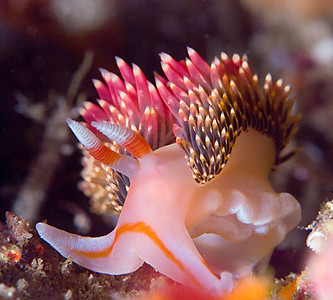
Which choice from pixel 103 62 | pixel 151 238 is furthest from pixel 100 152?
pixel 103 62

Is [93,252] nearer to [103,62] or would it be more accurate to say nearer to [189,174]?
[189,174]

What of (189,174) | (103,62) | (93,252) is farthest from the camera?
(103,62)

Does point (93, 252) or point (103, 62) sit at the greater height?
point (103, 62)

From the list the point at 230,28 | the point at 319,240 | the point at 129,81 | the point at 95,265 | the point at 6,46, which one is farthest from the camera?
the point at 230,28

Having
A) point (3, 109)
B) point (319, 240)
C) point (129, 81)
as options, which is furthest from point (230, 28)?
point (319, 240)

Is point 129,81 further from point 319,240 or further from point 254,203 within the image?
point 319,240

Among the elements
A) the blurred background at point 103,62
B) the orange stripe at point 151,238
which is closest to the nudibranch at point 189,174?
the orange stripe at point 151,238

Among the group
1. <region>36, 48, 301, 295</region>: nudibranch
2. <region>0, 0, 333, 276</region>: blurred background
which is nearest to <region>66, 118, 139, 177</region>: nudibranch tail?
<region>36, 48, 301, 295</region>: nudibranch
